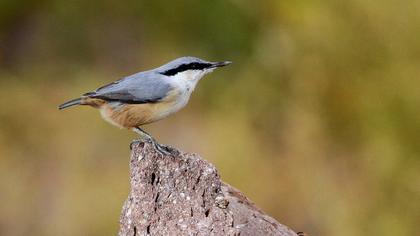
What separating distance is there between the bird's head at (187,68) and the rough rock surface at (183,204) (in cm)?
81

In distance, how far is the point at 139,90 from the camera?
4094 mm

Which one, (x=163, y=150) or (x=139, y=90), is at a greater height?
(x=139, y=90)

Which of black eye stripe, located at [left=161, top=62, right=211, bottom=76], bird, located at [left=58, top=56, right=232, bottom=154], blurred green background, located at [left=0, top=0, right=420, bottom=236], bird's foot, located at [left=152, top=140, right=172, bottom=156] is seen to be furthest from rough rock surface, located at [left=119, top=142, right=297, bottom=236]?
blurred green background, located at [left=0, top=0, right=420, bottom=236]

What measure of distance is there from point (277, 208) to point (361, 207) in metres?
0.67

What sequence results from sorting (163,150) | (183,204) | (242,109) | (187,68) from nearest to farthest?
(183,204)
(163,150)
(187,68)
(242,109)

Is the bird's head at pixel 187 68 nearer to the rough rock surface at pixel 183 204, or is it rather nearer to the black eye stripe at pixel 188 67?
the black eye stripe at pixel 188 67

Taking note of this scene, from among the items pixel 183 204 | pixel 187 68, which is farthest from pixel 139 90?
pixel 183 204

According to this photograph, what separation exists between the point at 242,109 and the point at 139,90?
4.32 m

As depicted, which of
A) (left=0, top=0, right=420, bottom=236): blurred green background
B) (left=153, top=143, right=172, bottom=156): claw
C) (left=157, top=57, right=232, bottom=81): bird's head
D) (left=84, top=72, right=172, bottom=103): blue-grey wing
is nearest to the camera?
(left=153, top=143, right=172, bottom=156): claw

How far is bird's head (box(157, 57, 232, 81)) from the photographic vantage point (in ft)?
13.7

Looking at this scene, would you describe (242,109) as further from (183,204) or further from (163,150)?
(183,204)

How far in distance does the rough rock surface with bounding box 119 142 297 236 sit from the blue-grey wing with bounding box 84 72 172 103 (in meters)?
0.67

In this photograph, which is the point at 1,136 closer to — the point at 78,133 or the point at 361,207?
the point at 78,133

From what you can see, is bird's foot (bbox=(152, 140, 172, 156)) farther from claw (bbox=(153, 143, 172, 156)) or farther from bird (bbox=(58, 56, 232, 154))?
bird (bbox=(58, 56, 232, 154))
